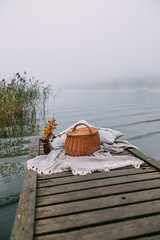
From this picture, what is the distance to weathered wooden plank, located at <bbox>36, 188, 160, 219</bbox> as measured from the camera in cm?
150

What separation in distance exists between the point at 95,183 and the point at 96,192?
0.60 ft

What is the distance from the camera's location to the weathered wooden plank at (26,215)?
1.24 meters

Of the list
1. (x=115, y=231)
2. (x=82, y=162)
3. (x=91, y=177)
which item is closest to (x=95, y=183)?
(x=91, y=177)

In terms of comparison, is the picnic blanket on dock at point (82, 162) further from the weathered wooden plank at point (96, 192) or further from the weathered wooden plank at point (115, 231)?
the weathered wooden plank at point (115, 231)

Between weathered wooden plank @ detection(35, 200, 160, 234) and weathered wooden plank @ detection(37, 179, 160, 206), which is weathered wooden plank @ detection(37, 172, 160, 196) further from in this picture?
weathered wooden plank @ detection(35, 200, 160, 234)

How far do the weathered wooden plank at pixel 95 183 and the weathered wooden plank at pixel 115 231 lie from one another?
22.2 inches

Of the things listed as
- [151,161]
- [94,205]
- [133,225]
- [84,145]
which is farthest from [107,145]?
[133,225]

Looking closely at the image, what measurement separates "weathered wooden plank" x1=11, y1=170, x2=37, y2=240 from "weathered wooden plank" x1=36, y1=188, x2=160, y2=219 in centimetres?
7

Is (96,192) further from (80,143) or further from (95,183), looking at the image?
(80,143)

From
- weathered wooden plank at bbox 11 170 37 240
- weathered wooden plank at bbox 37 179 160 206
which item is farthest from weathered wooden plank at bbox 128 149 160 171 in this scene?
weathered wooden plank at bbox 11 170 37 240

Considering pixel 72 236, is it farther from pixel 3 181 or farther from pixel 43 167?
pixel 3 181

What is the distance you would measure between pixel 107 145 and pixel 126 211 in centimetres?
152

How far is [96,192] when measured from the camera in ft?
5.79

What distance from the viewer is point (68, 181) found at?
203 cm
